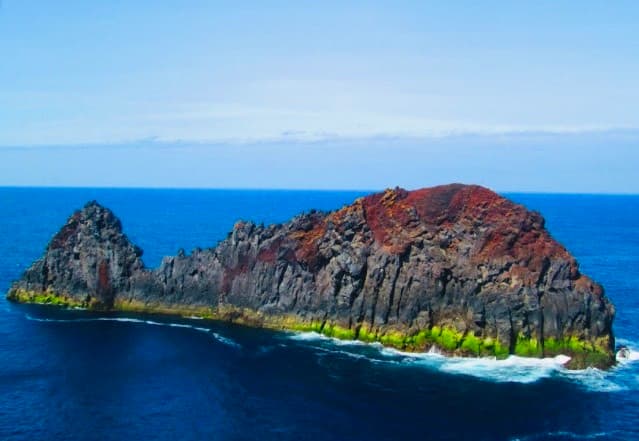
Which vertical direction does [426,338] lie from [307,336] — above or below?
above

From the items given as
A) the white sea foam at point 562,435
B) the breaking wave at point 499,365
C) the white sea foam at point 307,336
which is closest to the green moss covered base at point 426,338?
the white sea foam at point 307,336

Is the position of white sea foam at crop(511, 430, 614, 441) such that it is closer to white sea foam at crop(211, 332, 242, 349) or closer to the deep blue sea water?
the deep blue sea water

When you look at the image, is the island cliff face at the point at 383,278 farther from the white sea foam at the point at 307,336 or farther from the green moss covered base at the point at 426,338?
the white sea foam at the point at 307,336

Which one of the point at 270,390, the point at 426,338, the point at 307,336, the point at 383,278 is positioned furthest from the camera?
the point at 307,336

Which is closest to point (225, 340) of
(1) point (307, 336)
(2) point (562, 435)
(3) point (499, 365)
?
(1) point (307, 336)

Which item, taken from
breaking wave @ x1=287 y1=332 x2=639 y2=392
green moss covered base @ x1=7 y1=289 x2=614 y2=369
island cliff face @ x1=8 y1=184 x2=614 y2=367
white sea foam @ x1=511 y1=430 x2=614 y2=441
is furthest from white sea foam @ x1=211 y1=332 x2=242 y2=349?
white sea foam @ x1=511 y1=430 x2=614 y2=441

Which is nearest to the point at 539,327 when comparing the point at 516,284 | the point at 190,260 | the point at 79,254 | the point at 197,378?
the point at 516,284

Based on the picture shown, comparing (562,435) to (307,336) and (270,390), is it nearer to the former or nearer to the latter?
(270,390)
